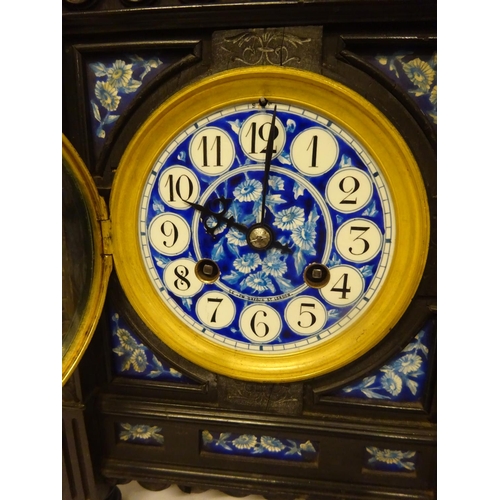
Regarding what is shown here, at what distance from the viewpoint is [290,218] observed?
85 cm

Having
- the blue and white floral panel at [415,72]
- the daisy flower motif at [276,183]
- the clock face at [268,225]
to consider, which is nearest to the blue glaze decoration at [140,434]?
the clock face at [268,225]

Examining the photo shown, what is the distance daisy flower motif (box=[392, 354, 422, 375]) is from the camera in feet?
2.92

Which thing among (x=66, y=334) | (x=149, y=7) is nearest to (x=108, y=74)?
(x=149, y=7)

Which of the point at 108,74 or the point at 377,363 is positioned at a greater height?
the point at 108,74

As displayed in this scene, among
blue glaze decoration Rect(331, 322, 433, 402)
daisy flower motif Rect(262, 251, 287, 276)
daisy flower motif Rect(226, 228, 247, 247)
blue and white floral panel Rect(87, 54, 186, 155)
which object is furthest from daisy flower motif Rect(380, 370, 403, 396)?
blue and white floral panel Rect(87, 54, 186, 155)

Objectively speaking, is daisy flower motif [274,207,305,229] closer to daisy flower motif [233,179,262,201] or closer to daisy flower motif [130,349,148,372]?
daisy flower motif [233,179,262,201]

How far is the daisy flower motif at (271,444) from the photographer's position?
0.97m

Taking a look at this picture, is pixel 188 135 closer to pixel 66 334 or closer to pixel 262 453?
pixel 66 334

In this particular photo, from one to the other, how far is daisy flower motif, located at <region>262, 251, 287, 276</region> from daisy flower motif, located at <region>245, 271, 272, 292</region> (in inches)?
0.6

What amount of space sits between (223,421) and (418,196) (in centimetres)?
69

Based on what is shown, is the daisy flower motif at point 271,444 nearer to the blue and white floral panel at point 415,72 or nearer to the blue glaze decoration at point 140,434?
the blue glaze decoration at point 140,434

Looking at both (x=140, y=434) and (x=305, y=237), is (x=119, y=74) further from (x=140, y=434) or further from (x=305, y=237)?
(x=140, y=434)

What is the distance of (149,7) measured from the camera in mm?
782

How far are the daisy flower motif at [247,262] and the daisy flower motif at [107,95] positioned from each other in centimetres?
44
